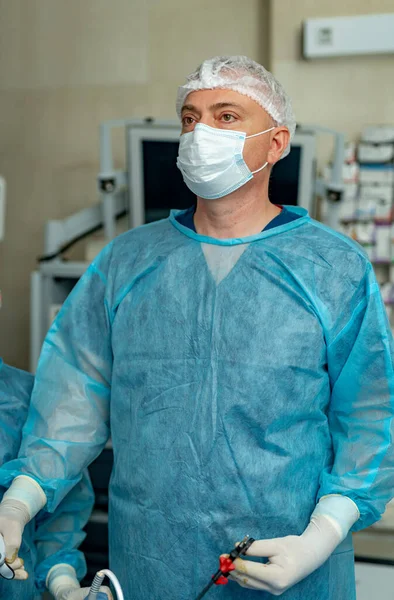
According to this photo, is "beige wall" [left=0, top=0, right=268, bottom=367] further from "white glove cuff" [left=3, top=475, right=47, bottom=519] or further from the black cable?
"white glove cuff" [left=3, top=475, right=47, bottom=519]

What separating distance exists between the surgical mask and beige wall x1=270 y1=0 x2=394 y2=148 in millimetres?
1528

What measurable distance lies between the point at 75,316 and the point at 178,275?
0.22m

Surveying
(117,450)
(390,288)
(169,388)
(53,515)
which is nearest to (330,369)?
(169,388)

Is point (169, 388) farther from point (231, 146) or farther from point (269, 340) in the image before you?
point (231, 146)

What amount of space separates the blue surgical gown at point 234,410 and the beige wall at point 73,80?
1.91 meters

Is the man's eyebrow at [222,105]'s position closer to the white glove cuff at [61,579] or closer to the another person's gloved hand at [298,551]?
the another person's gloved hand at [298,551]

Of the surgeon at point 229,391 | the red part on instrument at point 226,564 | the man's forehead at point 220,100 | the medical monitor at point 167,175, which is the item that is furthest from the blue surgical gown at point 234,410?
the medical monitor at point 167,175

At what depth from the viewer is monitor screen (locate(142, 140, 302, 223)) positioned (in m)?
2.32

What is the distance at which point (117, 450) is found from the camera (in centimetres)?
127

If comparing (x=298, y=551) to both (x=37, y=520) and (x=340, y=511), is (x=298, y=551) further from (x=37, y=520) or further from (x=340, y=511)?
(x=37, y=520)

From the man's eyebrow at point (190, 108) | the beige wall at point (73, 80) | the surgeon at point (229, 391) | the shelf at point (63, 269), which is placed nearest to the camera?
the surgeon at point (229, 391)

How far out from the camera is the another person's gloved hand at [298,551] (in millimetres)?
1057

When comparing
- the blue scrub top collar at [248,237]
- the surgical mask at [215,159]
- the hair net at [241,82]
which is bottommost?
the blue scrub top collar at [248,237]

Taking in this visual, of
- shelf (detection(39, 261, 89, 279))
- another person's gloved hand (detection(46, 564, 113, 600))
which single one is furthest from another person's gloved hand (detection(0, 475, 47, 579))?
shelf (detection(39, 261, 89, 279))
